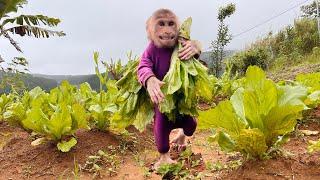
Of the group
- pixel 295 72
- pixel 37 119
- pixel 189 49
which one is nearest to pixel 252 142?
pixel 189 49

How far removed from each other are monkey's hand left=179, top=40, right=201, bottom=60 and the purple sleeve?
23 cm

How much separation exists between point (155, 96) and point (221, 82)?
12.8ft

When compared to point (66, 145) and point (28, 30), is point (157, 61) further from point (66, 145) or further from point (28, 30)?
point (28, 30)

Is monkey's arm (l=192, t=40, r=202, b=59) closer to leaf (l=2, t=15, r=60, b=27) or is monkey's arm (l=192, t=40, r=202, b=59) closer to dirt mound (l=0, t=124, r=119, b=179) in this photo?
dirt mound (l=0, t=124, r=119, b=179)

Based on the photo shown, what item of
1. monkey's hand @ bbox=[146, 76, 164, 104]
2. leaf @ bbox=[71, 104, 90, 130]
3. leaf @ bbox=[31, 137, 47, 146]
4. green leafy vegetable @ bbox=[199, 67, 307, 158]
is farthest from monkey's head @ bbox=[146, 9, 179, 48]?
leaf @ bbox=[31, 137, 47, 146]

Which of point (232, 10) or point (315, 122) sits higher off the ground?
point (232, 10)

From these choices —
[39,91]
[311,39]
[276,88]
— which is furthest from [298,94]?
[311,39]

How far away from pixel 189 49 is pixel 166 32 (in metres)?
0.21

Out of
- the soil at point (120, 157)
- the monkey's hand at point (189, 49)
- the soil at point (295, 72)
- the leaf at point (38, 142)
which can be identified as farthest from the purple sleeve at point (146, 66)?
the soil at point (295, 72)

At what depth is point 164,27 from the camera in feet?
10.2

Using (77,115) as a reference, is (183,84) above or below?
above

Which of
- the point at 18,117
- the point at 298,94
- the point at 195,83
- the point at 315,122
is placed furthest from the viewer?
the point at 18,117

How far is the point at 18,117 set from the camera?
446 centimetres

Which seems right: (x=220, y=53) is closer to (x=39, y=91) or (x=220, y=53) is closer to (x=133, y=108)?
(x=39, y=91)
